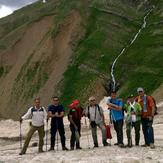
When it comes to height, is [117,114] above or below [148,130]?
above

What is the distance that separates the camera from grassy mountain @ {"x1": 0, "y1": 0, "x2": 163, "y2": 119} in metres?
73.4

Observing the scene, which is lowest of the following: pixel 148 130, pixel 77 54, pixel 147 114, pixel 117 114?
pixel 148 130

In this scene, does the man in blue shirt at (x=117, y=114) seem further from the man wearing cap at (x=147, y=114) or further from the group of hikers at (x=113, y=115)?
the man wearing cap at (x=147, y=114)

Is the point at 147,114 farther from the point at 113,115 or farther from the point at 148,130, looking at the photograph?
the point at 113,115

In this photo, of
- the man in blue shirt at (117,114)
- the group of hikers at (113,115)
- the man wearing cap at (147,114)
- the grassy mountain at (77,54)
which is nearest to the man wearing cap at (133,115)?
the group of hikers at (113,115)

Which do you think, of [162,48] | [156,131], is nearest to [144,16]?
Answer: [162,48]

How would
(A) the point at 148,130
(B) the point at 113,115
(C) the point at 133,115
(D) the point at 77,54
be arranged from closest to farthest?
(A) the point at 148,130
(C) the point at 133,115
(B) the point at 113,115
(D) the point at 77,54

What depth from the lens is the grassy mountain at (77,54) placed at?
241 ft

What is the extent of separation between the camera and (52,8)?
104m

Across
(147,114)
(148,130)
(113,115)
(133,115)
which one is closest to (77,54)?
(113,115)

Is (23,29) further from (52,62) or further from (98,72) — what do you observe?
(98,72)

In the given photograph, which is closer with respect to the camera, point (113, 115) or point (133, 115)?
point (133, 115)

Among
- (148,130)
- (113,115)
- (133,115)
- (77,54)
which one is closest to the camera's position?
(148,130)

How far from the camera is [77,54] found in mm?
81500
